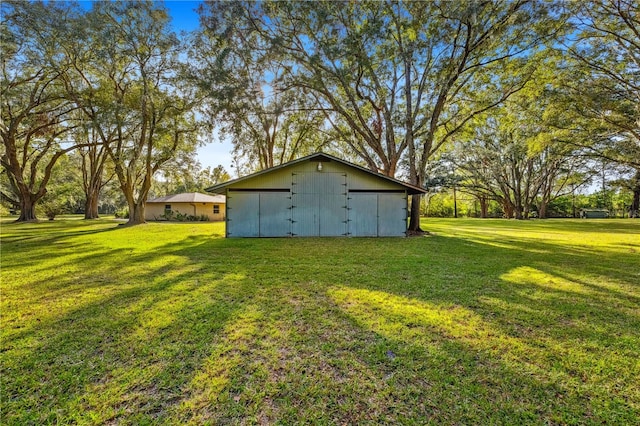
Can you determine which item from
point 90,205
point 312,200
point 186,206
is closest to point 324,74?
point 312,200

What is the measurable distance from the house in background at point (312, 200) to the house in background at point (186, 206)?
56.6 feet

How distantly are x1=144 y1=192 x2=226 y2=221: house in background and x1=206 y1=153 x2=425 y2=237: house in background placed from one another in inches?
680

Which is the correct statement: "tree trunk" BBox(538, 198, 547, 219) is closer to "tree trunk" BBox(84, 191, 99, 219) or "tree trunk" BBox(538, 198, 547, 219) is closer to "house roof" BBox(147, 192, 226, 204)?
"house roof" BBox(147, 192, 226, 204)

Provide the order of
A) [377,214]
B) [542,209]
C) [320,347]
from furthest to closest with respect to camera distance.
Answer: [542,209], [377,214], [320,347]

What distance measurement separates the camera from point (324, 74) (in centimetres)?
1309

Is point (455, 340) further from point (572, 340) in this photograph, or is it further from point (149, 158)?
point (149, 158)

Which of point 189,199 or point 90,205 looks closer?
point 90,205

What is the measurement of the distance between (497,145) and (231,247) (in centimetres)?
2801

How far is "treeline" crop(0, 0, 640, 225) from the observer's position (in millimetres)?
11422

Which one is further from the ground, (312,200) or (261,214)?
(312,200)

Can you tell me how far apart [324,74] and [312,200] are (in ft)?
19.8

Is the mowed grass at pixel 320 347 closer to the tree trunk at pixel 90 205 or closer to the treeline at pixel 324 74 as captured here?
the treeline at pixel 324 74

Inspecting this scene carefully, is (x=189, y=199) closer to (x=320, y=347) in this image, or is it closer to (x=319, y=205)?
(x=319, y=205)

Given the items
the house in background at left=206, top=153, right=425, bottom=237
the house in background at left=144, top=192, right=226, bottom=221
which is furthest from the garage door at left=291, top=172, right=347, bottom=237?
the house in background at left=144, top=192, right=226, bottom=221
